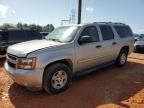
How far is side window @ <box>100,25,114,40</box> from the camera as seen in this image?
22.4 ft

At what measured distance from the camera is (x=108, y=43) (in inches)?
274

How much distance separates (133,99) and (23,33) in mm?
8139

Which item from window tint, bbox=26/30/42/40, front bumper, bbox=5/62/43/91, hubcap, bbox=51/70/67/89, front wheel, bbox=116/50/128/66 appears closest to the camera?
front bumper, bbox=5/62/43/91

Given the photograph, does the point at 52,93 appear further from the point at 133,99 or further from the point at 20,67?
the point at 133,99

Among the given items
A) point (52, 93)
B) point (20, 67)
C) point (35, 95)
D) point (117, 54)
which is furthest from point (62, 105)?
point (117, 54)

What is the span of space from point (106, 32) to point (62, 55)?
2.59 meters

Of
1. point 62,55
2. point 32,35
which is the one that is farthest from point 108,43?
point 32,35

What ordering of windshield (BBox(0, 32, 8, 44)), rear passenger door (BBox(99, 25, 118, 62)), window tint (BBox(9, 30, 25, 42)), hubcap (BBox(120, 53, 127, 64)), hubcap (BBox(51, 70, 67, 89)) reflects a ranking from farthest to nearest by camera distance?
window tint (BBox(9, 30, 25, 42)) → windshield (BBox(0, 32, 8, 44)) → hubcap (BBox(120, 53, 127, 64)) → rear passenger door (BBox(99, 25, 118, 62)) → hubcap (BBox(51, 70, 67, 89))

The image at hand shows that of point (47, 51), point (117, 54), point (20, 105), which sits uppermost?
point (47, 51)

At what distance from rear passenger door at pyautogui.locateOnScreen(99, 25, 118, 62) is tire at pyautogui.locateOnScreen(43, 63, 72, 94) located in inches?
79.6

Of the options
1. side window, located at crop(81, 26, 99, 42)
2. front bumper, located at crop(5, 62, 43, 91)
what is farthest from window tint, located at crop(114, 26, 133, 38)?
front bumper, located at crop(5, 62, 43, 91)

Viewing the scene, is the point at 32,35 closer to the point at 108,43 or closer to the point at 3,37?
the point at 3,37

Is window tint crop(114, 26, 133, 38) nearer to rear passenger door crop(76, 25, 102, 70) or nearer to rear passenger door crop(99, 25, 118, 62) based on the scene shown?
rear passenger door crop(99, 25, 118, 62)

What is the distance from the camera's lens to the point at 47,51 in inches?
190
